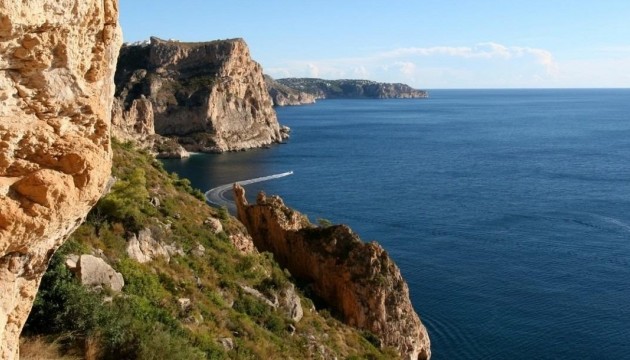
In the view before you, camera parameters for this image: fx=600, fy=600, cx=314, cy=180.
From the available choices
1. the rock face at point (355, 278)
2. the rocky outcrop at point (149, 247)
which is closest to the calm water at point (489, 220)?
the rock face at point (355, 278)

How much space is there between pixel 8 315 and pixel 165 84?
139235mm

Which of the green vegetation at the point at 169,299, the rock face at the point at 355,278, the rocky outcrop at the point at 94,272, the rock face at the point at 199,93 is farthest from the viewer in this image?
the rock face at the point at 199,93

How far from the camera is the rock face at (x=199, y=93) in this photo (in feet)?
437

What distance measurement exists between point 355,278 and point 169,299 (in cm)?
1268

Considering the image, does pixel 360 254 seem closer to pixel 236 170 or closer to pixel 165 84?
pixel 236 170

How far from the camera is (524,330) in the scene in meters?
37.9

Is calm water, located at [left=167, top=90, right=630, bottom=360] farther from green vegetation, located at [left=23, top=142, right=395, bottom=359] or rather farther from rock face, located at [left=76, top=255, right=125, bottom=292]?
rock face, located at [left=76, top=255, right=125, bottom=292]

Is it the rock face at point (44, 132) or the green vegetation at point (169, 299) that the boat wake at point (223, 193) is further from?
the rock face at point (44, 132)

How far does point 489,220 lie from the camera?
203ft

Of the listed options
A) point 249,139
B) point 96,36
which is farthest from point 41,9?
point 249,139

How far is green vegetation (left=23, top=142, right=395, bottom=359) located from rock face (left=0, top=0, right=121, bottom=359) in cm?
422

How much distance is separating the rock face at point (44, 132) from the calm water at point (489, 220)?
30.0m

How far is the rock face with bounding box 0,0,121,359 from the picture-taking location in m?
7.20

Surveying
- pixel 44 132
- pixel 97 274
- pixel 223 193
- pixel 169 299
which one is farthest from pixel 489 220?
pixel 44 132
